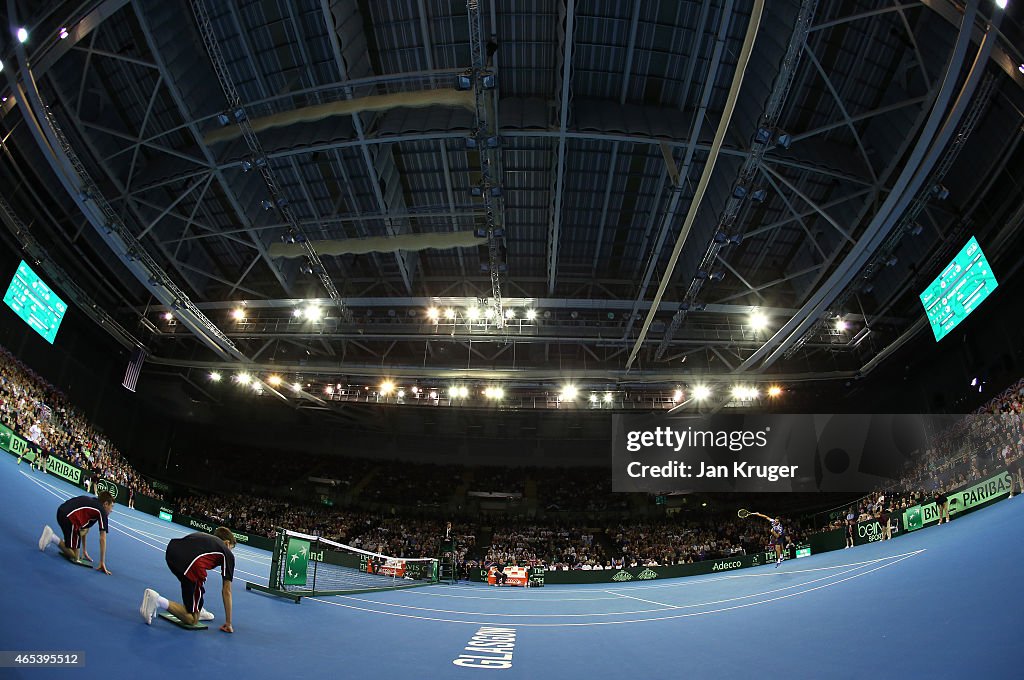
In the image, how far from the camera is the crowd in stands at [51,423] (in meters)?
21.5

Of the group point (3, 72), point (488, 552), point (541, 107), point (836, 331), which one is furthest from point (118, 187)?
point (836, 331)

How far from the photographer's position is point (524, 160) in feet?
61.9

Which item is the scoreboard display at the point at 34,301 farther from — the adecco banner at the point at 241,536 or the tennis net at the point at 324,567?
the tennis net at the point at 324,567

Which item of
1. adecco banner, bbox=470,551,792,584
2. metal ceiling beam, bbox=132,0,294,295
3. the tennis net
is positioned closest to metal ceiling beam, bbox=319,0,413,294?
metal ceiling beam, bbox=132,0,294,295

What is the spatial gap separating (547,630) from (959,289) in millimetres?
18828

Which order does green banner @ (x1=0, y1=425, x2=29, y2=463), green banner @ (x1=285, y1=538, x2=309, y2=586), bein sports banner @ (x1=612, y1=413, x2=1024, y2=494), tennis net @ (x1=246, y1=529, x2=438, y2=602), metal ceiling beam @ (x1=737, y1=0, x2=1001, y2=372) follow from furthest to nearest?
1. bein sports banner @ (x1=612, y1=413, x2=1024, y2=494)
2. green banner @ (x1=0, y1=425, x2=29, y2=463)
3. metal ceiling beam @ (x1=737, y1=0, x2=1001, y2=372)
4. green banner @ (x1=285, y1=538, x2=309, y2=586)
5. tennis net @ (x1=246, y1=529, x2=438, y2=602)

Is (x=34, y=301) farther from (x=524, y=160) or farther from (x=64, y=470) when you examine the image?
(x=524, y=160)

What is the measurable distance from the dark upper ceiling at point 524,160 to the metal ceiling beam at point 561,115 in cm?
10

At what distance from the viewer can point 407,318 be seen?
84.0 ft

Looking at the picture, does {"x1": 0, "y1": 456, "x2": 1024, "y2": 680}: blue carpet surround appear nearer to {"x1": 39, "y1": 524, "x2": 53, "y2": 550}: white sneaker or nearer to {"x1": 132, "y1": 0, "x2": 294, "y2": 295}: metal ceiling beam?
{"x1": 39, "y1": 524, "x2": 53, "y2": 550}: white sneaker

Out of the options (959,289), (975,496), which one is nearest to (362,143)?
(959,289)

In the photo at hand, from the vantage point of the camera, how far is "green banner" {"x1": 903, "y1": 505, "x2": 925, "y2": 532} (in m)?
18.5

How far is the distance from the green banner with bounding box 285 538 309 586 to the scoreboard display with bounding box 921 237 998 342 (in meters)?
21.2

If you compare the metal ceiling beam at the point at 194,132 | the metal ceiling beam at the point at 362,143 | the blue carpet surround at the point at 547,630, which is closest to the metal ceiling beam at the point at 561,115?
Result: the metal ceiling beam at the point at 362,143
